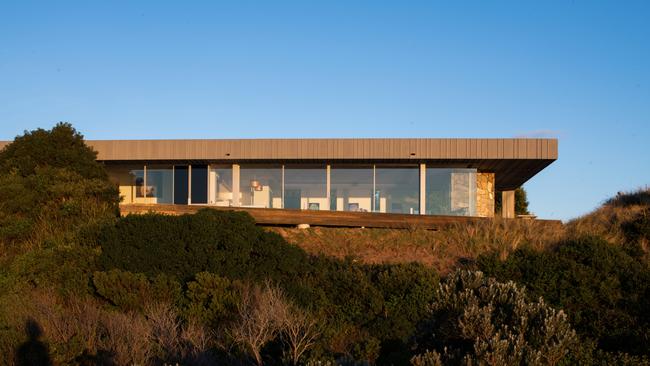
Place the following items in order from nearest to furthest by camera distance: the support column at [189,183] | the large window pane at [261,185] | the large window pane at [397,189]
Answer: the large window pane at [397,189] < the large window pane at [261,185] < the support column at [189,183]

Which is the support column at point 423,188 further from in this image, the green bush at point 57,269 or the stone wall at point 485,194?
the green bush at point 57,269

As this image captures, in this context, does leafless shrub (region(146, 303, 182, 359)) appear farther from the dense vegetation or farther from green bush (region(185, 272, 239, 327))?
green bush (region(185, 272, 239, 327))

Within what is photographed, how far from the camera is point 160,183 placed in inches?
1144

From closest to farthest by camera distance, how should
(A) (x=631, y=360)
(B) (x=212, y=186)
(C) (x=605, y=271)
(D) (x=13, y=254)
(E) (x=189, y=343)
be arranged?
(A) (x=631, y=360), (E) (x=189, y=343), (C) (x=605, y=271), (D) (x=13, y=254), (B) (x=212, y=186)

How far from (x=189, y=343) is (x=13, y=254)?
27.7 ft

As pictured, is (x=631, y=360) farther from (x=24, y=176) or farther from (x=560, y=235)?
(x=24, y=176)

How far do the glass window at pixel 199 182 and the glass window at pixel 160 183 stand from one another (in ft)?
2.95

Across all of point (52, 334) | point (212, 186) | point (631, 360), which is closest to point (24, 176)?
point (212, 186)

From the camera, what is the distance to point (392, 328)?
47.0 feet

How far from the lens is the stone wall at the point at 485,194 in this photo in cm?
2816

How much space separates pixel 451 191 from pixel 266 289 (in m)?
13.3

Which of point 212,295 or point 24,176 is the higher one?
point 24,176

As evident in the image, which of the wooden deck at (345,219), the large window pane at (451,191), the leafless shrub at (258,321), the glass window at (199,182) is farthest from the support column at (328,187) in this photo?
the leafless shrub at (258,321)

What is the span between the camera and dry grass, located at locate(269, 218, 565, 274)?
1905cm
